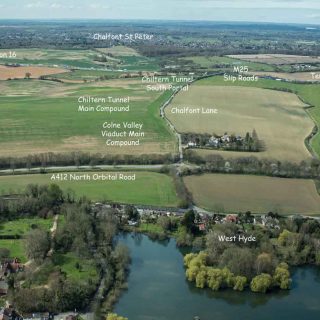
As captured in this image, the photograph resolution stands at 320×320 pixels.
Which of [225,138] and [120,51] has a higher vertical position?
[120,51]

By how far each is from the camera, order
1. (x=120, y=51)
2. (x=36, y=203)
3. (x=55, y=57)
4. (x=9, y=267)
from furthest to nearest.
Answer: (x=120, y=51) < (x=55, y=57) < (x=36, y=203) < (x=9, y=267)

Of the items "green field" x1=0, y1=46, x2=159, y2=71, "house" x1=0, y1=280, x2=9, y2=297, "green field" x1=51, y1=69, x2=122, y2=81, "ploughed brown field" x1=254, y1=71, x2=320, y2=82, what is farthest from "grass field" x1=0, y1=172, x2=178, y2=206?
"green field" x1=0, y1=46, x2=159, y2=71

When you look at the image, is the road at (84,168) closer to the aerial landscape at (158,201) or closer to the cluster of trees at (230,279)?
the aerial landscape at (158,201)

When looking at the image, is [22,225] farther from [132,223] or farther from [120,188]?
[120,188]

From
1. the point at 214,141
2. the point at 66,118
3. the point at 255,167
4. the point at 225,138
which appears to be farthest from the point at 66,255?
the point at 66,118

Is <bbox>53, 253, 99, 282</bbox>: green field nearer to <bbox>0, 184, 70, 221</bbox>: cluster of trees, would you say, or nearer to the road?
<bbox>0, 184, 70, 221</bbox>: cluster of trees

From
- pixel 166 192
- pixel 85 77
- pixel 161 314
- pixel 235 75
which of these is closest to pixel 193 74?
pixel 235 75

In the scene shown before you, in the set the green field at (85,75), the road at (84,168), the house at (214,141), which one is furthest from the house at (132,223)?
the green field at (85,75)

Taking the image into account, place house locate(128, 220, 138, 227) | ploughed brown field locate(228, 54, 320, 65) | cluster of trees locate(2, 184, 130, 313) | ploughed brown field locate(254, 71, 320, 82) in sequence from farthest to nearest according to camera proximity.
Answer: ploughed brown field locate(228, 54, 320, 65)
ploughed brown field locate(254, 71, 320, 82)
house locate(128, 220, 138, 227)
cluster of trees locate(2, 184, 130, 313)
